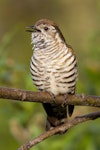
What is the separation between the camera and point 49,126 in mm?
5473

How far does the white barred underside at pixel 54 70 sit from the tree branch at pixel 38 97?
838 millimetres

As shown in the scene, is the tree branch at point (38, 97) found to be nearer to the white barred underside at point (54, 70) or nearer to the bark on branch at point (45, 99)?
the bark on branch at point (45, 99)

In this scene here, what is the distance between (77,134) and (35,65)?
43.4 inches

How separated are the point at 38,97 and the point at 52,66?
4.27 ft

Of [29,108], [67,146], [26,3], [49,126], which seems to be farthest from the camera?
[26,3]

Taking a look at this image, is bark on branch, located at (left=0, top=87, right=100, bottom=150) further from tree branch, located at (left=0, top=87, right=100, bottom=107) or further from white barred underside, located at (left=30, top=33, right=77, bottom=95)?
white barred underside, located at (left=30, top=33, right=77, bottom=95)

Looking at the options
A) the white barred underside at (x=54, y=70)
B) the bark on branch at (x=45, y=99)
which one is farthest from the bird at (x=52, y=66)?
the bark on branch at (x=45, y=99)

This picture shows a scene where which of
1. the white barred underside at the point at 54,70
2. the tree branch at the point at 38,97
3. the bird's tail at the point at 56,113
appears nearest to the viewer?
the tree branch at the point at 38,97

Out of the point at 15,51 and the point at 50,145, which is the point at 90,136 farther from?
the point at 15,51

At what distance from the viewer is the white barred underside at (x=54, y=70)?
231 inches

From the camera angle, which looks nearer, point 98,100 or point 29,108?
point 98,100

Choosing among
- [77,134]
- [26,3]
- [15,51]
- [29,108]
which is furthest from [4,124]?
[26,3]

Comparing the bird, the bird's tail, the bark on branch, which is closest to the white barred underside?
the bird

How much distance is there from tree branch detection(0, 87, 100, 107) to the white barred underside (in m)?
0.84
